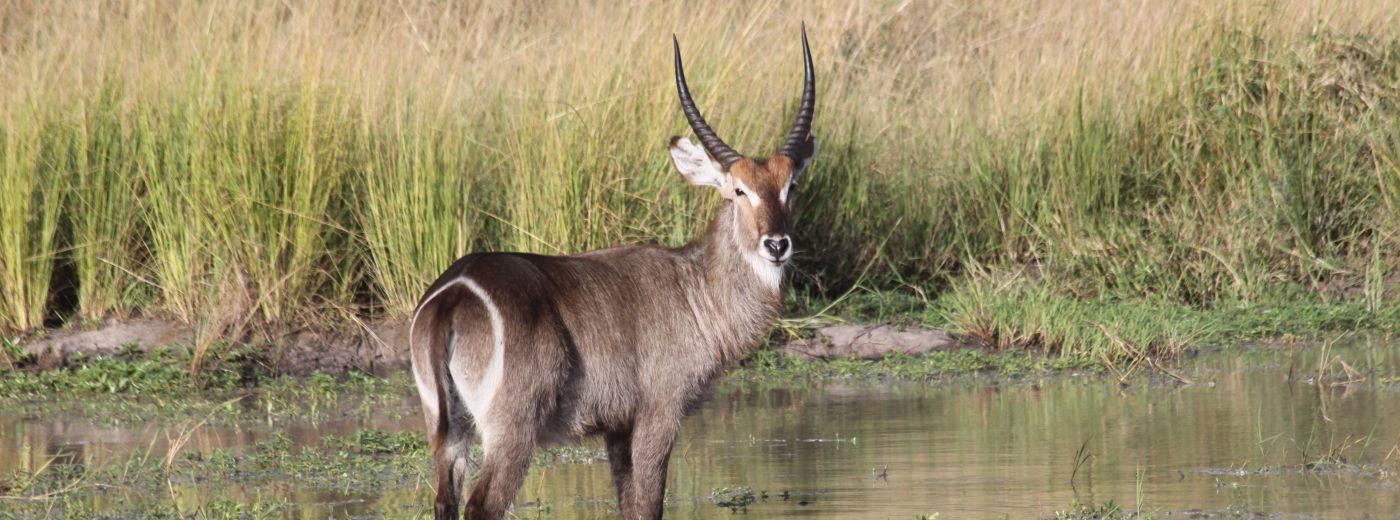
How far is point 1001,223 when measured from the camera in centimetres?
869

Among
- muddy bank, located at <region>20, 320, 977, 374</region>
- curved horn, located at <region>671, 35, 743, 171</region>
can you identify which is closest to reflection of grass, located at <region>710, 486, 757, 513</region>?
curved horn, located at <region>671, 35, 743, 171</region>

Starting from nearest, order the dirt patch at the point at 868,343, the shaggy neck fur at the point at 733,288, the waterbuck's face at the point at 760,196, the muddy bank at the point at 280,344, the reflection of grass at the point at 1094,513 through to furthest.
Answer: the reflection of grass at the point at 1094,513 < the waterbuck's face at the point at 760,196 < the shaggy neck fur at the point at 733,288 < the muddy bank at the point at 280,344 < the dirt patch at the point at 868,343

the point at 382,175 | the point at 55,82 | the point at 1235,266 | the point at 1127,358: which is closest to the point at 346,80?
the point at 382,175

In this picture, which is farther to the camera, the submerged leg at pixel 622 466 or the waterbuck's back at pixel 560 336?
the submerged leg at pixel 622 466

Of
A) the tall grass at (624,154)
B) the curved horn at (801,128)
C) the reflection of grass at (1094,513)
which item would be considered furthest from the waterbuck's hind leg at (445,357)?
the tall grass at (624,154)

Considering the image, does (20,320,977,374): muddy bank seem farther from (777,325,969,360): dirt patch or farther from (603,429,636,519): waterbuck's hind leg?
(603,429,636,519): waterbuck's hind leg

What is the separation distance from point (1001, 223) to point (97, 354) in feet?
15.2

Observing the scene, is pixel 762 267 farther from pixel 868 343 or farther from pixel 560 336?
pixel 868 343

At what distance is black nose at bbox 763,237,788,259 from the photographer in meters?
4.89

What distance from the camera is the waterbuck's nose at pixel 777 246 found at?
489cm

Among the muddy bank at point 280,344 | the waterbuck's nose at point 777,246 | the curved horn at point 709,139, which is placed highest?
the curved horn at point 709,139

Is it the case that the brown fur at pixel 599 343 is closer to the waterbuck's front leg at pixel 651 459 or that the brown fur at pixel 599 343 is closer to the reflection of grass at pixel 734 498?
the waterbuck's front leg at pixel 651 459

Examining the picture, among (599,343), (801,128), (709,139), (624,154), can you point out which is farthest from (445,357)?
(624,154)

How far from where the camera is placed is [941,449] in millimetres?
5750
